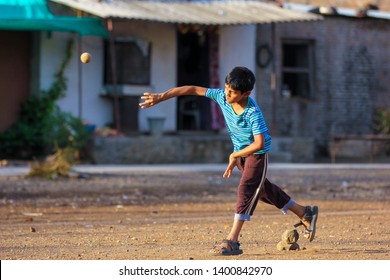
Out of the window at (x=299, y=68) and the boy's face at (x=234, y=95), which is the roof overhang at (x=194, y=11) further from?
the boy's face at (x=234, y=95)

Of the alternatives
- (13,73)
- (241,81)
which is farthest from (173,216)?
(13,73)

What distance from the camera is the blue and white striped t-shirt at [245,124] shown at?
8.37m

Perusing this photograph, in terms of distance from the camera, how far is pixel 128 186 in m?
17.0

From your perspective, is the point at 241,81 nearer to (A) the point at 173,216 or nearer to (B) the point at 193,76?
(A) the point at 173,216

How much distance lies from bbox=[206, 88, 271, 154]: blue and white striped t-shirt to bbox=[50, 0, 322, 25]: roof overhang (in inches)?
483

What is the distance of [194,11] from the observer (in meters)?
23.0

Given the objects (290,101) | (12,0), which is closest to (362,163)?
(290,101)

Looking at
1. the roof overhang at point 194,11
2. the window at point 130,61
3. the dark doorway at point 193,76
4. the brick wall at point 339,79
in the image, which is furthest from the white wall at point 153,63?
the brick wall at point 339,79

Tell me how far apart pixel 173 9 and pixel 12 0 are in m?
3.84

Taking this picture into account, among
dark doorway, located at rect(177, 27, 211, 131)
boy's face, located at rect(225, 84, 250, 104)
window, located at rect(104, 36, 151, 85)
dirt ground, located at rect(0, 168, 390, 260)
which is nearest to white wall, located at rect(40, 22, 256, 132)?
window, located at rect(104, 36, 151, 85)

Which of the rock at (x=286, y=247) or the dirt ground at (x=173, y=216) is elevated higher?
the rock at (x=286, y=247)

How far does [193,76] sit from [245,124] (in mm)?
16346

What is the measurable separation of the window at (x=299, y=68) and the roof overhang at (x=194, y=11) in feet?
6.08

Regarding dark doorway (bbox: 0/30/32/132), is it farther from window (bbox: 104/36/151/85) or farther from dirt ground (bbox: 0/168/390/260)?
dirt ground (bbox: 0/168/390/260)
